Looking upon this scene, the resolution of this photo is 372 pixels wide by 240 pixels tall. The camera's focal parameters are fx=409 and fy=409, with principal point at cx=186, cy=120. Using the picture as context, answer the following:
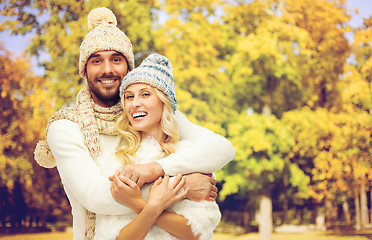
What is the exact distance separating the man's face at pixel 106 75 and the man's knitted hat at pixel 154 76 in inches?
5.6

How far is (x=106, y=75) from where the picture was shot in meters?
2.66

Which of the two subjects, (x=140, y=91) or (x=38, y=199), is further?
(x=38, y=199)

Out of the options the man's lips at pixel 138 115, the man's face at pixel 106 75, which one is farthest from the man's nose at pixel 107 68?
the man's lips at pixel 138 115

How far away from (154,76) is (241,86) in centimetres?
1178

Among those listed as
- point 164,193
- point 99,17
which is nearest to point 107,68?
point 99,17

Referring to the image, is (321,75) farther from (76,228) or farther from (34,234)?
(76,228)

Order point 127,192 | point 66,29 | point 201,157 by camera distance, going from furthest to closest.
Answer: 1. point 66,29
2. point 201,157
3. point 127,192

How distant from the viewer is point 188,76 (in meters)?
12.2

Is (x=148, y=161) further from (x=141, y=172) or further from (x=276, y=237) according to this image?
(x=276, y=237)

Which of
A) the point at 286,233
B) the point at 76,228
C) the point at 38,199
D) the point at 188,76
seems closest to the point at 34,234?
the point at 38,199

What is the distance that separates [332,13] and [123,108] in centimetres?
1361

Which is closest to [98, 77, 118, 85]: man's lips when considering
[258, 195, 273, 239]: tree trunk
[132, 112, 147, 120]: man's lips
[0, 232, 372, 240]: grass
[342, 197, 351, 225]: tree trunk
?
[132, 112, 147, 120]: man's lips

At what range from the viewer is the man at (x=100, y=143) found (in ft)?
7.32

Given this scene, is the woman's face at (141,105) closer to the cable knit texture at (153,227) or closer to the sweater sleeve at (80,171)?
the cable knit texture at (153,227)
